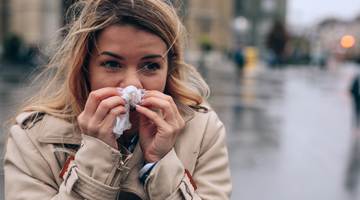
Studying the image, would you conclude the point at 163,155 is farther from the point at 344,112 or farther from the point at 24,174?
the point at 344,112

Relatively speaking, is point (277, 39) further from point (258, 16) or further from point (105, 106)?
point (105, 106)

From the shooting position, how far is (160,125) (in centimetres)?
147

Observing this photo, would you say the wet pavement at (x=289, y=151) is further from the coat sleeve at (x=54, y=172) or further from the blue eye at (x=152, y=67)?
the blue eye at (x=152, y=67)

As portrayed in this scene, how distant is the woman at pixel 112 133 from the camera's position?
1.42 m

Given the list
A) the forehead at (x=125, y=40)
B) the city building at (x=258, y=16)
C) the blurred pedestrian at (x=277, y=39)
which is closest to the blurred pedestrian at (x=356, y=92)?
the forehead at (x=125, y=40)

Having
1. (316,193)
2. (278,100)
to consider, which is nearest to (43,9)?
(278,100)

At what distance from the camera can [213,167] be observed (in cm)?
166

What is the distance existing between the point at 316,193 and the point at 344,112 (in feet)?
24.1

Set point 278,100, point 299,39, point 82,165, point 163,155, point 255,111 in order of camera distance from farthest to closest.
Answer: point 299,39, point 278,100, point 255,111, point 163,155, point 82,165

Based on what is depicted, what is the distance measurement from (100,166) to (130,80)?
40 centimetres

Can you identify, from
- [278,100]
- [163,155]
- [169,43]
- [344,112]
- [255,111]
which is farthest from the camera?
[278,100]

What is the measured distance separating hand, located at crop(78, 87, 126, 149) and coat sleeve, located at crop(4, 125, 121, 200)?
40 mm

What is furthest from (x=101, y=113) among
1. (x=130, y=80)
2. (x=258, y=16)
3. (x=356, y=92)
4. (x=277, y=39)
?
(x=258, y=16)

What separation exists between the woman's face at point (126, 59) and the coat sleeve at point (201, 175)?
37 centimetres
